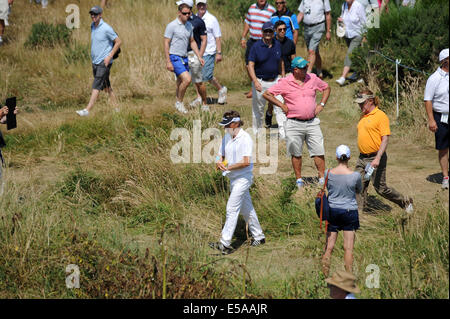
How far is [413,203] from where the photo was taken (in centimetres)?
804

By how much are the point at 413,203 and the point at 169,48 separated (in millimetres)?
5683

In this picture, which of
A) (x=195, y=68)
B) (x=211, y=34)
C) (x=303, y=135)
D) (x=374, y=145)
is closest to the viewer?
(x=374, y=145)

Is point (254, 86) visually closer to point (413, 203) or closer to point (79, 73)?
point (413, 203)

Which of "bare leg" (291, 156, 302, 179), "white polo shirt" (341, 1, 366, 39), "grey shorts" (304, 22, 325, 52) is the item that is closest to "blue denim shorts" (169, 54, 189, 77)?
"grey shorts" (304, 22, 325, 52)

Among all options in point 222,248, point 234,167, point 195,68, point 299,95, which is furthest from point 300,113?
point 195,68

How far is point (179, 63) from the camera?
39.7 feet

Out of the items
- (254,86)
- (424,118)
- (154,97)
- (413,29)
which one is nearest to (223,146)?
(254,86)

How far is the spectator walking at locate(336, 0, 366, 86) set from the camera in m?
14.0

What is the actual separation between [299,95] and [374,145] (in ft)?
4.65

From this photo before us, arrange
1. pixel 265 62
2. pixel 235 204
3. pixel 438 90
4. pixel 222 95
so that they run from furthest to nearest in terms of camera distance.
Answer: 1. pixel 222 95
2. pixel 265 62
3. pixel 438 90
4. pixel 235 204

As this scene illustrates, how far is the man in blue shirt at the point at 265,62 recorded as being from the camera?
1067 cm

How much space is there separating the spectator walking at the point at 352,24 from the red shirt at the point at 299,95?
5.18 metres

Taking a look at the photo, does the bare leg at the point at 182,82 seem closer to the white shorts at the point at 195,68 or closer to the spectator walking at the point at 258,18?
the white shorts at the point at 195,68

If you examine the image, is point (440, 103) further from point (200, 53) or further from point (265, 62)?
point (200, 53)
